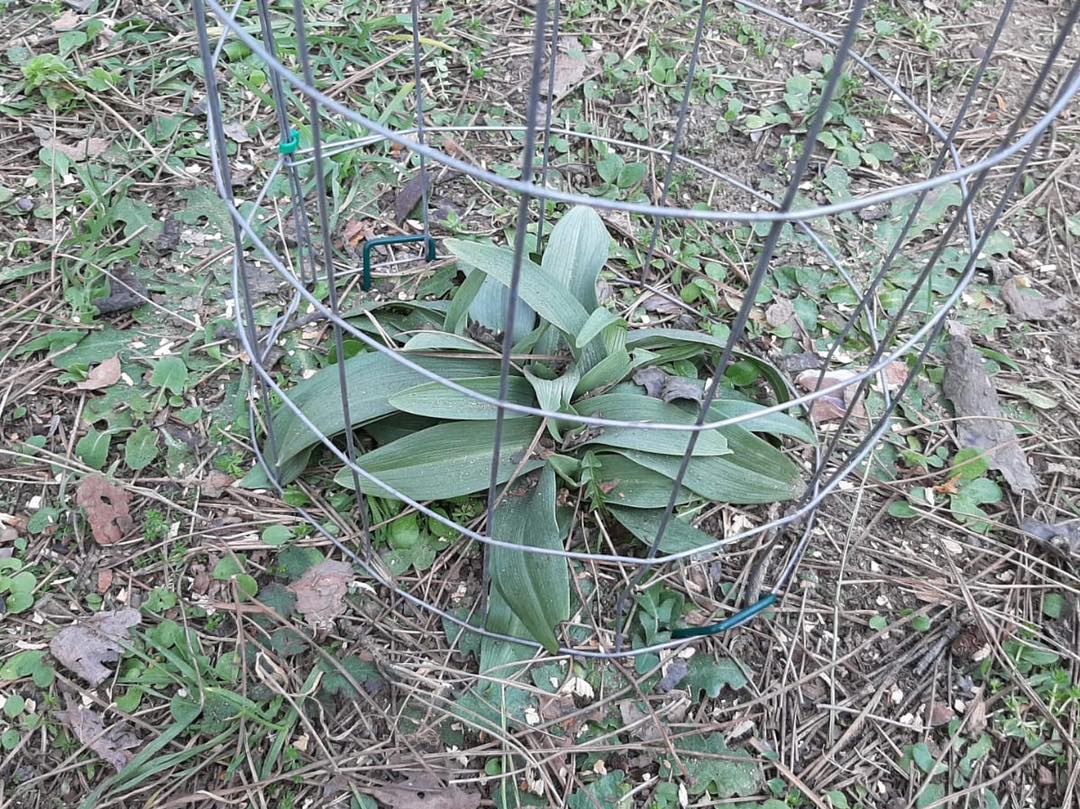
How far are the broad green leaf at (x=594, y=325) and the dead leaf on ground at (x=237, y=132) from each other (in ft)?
3.90

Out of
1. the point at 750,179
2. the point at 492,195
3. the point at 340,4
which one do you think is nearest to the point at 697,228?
the point at 750,179

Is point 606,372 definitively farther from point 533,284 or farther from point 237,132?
point 237,132

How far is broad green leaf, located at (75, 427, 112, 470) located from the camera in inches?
67.6

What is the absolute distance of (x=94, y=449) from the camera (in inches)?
68.0

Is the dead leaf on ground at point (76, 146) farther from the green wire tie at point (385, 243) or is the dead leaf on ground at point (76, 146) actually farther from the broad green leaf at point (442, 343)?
the broad green leaf at point (442, 343)

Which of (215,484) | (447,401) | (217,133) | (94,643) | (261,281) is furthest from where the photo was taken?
(261,281)

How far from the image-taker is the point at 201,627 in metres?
1.56

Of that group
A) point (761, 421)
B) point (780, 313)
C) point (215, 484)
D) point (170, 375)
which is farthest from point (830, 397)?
point (170, 375)

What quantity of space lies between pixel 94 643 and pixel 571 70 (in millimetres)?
1960

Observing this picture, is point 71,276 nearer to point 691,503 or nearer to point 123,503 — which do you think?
point 123,503

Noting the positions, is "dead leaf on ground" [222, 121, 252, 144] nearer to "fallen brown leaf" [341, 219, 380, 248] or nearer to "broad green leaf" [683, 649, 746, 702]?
"fallen brown leaf" [341, 219, 380, 248]

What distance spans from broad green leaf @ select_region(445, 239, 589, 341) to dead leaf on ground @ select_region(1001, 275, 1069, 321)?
3.96ft

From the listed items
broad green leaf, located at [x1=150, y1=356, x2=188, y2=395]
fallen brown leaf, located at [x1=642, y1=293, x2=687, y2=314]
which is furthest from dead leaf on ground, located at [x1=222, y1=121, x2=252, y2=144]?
fallen brown leaf, located at [x1=642, y1=293, x2=687, y2=314]

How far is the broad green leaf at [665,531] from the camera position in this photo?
1.64 metres
